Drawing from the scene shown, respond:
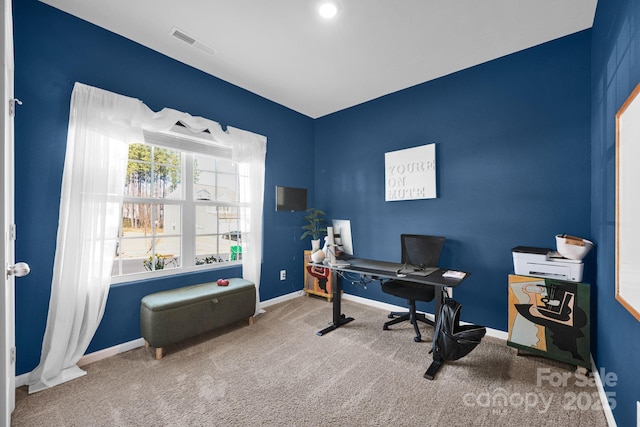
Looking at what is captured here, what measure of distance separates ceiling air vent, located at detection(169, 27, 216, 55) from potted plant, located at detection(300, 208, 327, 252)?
239cm

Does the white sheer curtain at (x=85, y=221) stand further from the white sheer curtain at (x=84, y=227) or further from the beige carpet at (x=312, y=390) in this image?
the beige carpet at (x=312, y=390)

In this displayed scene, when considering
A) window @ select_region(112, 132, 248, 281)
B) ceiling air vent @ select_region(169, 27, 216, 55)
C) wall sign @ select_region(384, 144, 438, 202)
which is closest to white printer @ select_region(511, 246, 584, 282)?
wall sign @ select_region(384, 144, 438, 202)

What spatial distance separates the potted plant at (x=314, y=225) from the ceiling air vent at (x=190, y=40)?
94.0 inches

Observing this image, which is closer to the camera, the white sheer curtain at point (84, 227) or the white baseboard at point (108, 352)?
the white sheer curtain at point (84, 227)

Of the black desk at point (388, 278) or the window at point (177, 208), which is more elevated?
the window at point (177, 208)

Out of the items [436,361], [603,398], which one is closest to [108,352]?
[436,361]

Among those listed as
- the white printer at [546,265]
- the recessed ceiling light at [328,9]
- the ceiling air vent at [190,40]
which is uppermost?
the recessed ceiling light at [328,9]

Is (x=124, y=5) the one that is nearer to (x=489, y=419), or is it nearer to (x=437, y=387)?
(x=437, y=387)

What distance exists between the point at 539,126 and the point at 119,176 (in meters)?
3.87

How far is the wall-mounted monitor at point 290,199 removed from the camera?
12.8 feet

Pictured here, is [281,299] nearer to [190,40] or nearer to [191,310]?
[191,310]

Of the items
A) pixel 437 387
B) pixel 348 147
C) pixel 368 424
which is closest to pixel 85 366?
pixel 368 424

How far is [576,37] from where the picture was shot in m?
2.37

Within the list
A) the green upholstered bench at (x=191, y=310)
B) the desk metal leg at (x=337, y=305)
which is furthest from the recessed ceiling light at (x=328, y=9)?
the green upholstered bench at (x=191, y=310)
